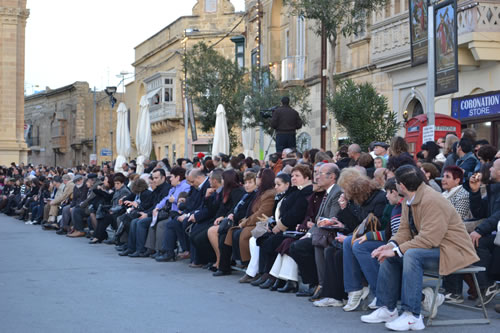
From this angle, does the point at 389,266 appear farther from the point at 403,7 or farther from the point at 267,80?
the point at 267,80

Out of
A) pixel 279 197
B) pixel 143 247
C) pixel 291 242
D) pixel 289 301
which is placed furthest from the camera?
pixel 143 247

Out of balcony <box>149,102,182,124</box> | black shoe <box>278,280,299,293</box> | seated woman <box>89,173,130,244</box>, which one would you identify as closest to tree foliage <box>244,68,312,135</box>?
seated woman <box>89,173,130,244</box>

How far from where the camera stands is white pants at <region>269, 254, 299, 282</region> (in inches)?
434

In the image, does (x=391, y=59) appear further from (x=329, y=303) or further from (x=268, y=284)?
(x=329, y=303)

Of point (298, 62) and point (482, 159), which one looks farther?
point (298, 62)

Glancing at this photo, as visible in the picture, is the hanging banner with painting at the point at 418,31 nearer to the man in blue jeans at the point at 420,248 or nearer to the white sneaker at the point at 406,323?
the man in blue jeans at the point at 420,248

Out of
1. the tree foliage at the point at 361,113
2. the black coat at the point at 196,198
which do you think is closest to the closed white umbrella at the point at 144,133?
the tree foliage at the point at 361,113

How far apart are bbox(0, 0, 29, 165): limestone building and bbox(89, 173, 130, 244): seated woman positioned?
31.6 m

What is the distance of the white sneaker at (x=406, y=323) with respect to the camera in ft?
27.3

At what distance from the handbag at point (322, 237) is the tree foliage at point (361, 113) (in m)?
10.8

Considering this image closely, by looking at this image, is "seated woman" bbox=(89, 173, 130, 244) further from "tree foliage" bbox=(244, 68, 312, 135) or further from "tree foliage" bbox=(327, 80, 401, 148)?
"tree foliage" bbox=(244, 68, 312, 135)

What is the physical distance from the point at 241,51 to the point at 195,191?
35167 mm

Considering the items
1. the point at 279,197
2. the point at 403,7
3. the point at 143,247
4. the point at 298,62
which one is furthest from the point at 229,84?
the point at 279,197

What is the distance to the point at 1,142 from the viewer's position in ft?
161
